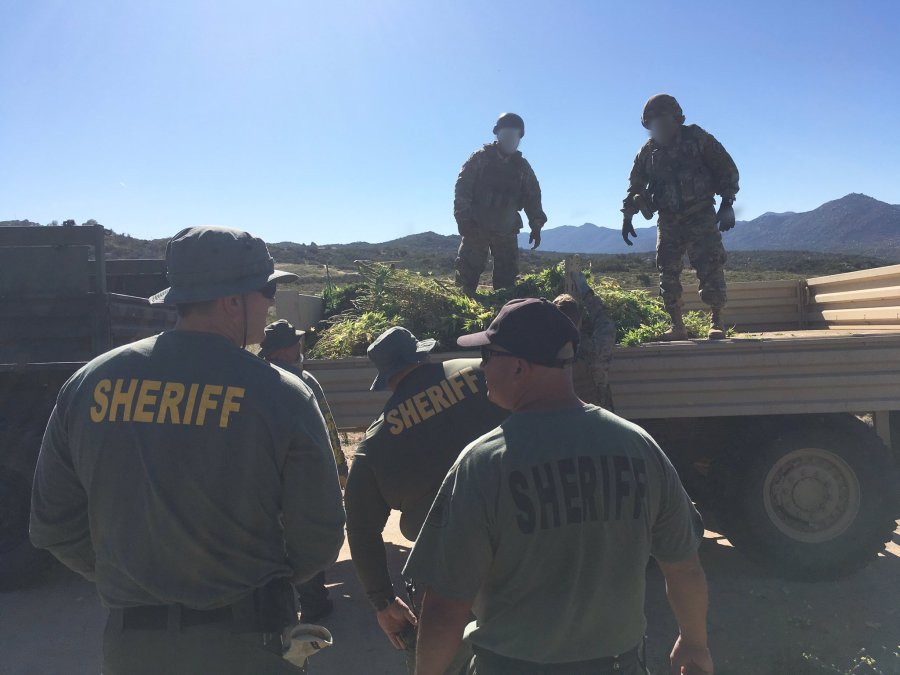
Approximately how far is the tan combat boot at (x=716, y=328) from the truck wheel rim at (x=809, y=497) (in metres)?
0.90

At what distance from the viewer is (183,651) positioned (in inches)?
64.1

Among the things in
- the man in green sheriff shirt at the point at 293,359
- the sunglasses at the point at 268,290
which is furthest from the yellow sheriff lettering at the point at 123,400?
the man in green sheriff shirt at the point at 293,359

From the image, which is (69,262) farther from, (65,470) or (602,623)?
(602,623)

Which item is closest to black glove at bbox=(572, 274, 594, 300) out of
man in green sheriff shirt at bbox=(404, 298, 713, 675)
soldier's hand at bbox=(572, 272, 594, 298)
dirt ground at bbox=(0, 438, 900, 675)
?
soldier's hand at bbox=(572, 272, 594, 298)

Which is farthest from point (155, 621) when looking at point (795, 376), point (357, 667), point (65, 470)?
point (795, 376)

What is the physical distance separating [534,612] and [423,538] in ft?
1.02

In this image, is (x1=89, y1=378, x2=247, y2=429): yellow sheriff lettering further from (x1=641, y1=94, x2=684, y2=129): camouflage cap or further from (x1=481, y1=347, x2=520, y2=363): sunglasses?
(x1=641, y1=94, x2=684, y2=129): camouflage cap

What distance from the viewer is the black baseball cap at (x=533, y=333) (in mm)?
1692

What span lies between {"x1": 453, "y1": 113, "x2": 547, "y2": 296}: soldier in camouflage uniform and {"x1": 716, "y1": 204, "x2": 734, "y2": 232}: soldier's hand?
1702 millimetres

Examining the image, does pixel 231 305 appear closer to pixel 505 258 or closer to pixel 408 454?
pixel 408 454

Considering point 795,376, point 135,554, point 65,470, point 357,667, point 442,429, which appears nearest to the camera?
point 135,554

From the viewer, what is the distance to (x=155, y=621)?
1.65m

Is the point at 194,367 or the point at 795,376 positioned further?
the point at 795,376

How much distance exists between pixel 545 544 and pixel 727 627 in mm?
2861
